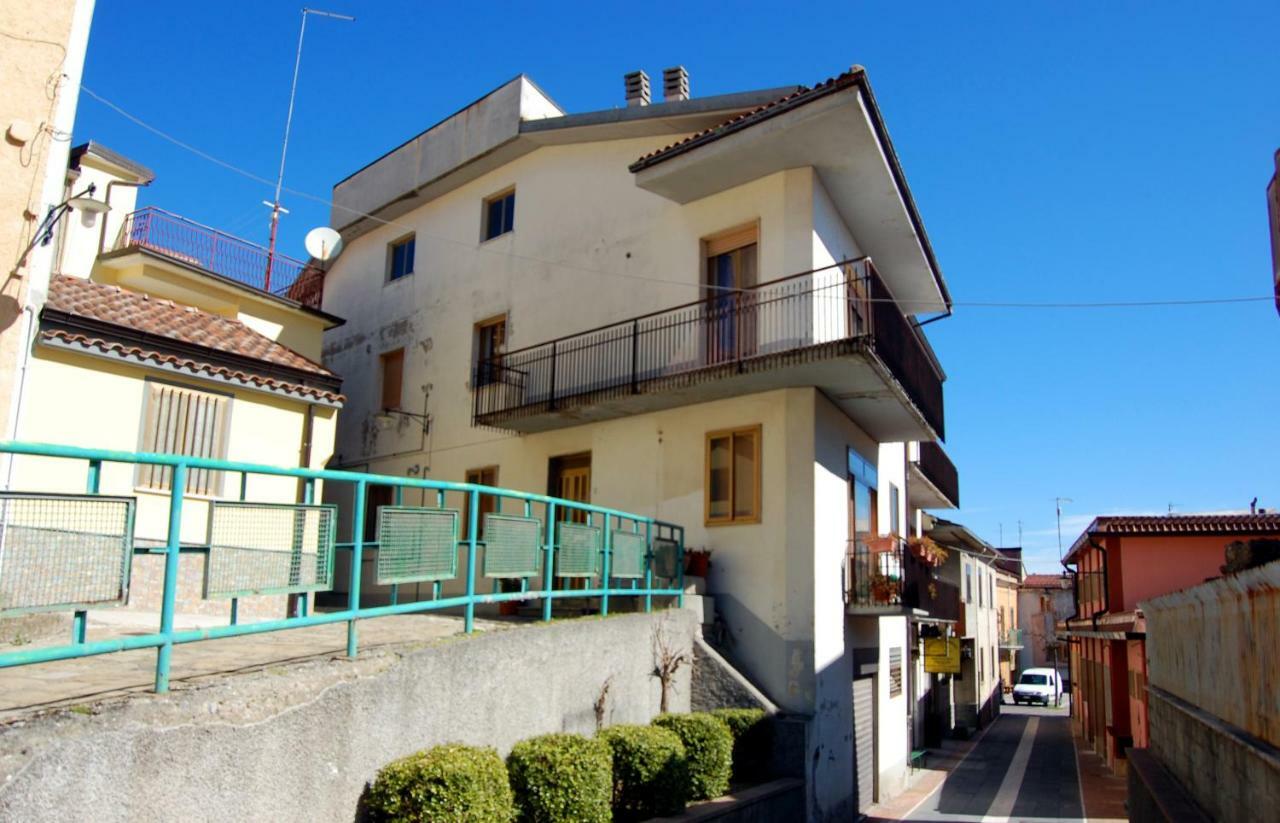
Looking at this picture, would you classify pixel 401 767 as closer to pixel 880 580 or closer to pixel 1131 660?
pixel 880 580

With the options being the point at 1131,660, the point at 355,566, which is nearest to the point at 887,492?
the point at 1131,660

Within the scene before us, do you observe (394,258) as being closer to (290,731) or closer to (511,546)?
(511,546)

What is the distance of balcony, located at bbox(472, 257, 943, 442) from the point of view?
12.9 meters

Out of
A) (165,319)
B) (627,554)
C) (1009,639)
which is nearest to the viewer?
(627,554)

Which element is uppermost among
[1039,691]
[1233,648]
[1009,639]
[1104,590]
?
[1104,590]

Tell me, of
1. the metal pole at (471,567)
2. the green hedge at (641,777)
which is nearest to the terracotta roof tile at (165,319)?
the metal pole at (471,567)

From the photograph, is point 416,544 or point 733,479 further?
point 733,479

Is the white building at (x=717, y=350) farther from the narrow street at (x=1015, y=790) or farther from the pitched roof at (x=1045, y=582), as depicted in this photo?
the pitched roof at (x=1045, y=582)

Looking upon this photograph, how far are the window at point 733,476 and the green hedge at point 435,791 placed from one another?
7370 mm

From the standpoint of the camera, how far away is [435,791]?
6012 millimetres

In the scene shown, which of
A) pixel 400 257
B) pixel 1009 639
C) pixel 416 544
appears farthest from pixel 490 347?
pixel 1009 639

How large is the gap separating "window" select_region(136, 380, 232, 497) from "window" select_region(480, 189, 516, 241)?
22.3 feet

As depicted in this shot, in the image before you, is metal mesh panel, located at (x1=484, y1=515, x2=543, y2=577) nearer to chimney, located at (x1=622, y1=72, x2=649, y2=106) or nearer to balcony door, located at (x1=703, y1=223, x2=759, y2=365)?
balcony door, located at (x1=703, y1=223, x2=759, y2=365)

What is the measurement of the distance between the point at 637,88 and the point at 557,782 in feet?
45.7
